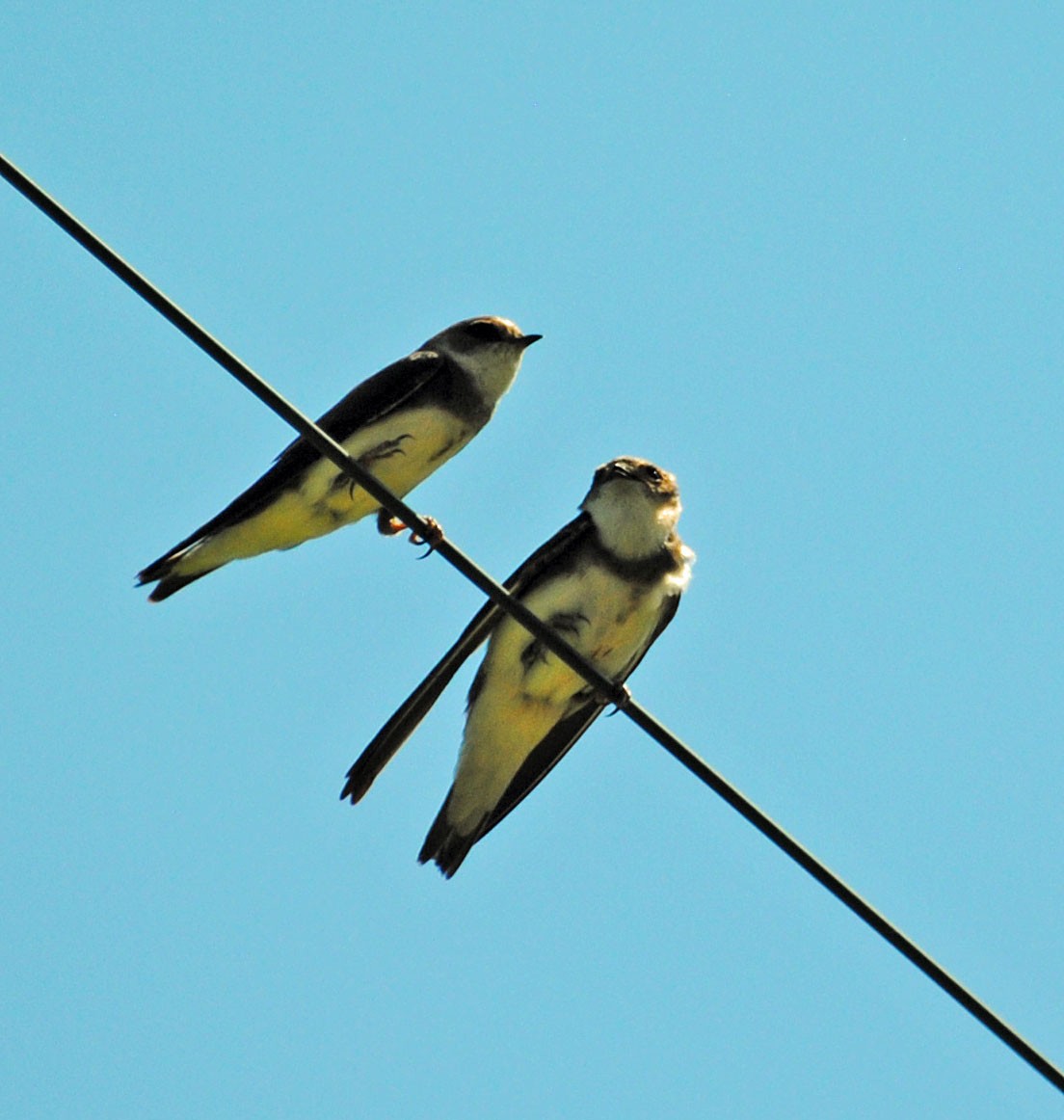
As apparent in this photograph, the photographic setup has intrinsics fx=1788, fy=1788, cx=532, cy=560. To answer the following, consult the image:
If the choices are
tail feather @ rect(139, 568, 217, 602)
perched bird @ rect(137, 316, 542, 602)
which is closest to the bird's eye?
perched bird @ rect(137, 316, 542, 602)

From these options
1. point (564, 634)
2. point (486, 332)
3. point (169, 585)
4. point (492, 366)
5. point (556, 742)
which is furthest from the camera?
point (486, 332)

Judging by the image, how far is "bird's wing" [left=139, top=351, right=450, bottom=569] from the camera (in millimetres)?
7691

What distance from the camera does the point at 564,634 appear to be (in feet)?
23.2

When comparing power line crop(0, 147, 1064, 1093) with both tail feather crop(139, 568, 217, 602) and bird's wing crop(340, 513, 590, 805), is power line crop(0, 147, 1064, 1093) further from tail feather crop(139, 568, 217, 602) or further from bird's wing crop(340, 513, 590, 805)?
tail feather crop(139, 568, 217, 602)

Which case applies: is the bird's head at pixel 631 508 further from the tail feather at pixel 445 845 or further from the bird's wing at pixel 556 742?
the tail feather at pixel 445 845

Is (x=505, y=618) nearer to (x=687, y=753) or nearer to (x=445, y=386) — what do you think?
(x=445, y=386)

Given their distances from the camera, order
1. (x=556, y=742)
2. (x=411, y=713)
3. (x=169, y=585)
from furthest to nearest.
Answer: (x=169, y=585), (x=556, y=742), (x=411, y=713)

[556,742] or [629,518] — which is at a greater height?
[629,518]

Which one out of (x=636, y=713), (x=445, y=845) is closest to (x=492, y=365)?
(x=445, y=845)

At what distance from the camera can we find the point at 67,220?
13.3ft

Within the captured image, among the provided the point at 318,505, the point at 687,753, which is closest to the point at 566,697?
the point at 318,505

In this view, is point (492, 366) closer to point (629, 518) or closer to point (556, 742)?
point (629, 518)

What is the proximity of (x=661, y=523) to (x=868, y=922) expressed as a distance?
11.3ft

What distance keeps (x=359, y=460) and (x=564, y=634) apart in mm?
1336
